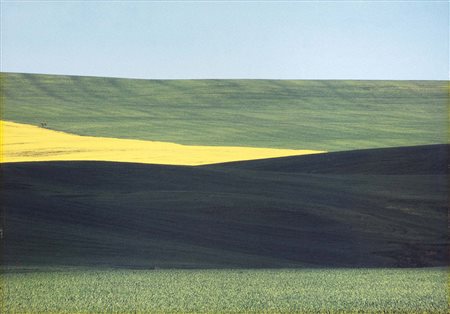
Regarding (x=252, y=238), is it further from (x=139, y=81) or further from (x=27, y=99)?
(x=139, y=81)

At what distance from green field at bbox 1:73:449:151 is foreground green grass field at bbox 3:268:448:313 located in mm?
33159

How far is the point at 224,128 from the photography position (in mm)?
52812

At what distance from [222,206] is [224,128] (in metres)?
31.4

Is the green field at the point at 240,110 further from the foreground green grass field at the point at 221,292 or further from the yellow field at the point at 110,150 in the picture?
the foreground green grass field at the point at 221,292

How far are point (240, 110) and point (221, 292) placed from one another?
168 feet

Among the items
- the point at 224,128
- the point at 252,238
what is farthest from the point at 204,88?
the point at 252,238

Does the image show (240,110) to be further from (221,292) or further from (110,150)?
(221,292)

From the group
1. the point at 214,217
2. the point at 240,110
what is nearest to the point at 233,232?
the point at 214,217

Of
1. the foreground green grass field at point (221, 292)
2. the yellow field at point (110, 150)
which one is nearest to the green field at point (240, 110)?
the yellow field at point (110, 150)

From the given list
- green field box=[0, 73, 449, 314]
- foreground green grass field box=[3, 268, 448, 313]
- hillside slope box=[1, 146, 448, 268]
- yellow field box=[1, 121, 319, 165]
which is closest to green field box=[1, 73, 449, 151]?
green field box=[0, 73, 449, 314]

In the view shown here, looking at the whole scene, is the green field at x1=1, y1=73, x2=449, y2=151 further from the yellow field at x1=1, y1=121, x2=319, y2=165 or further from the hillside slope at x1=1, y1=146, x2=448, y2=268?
the hillside slope at x1=1, y1=146, x2=448, y2=268

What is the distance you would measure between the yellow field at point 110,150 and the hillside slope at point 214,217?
9.00m

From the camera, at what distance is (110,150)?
40062mm

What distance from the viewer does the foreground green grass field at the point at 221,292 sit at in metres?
8.78
